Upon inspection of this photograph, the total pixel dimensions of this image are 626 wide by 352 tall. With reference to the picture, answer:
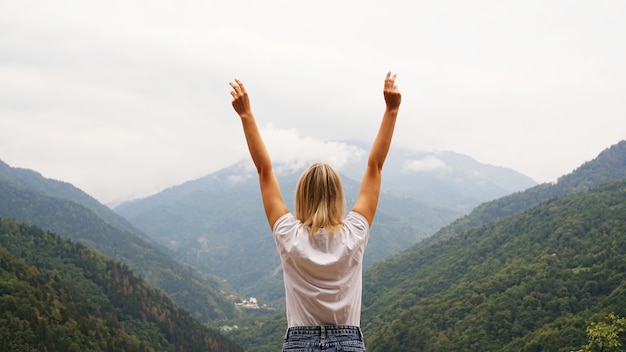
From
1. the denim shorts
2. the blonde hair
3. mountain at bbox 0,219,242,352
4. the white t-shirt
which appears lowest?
the denim shorts

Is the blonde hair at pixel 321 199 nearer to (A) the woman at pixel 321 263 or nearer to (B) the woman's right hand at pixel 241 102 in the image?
(A) the woman at pixel 321 263

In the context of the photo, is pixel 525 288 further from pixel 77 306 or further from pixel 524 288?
pixel 77 306

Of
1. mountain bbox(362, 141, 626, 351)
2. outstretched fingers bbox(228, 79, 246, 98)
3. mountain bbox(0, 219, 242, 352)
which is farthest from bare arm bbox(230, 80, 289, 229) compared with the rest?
mountain bbox(0, 219, 242, 352)

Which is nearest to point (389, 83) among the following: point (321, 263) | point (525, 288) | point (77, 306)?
point (321, 263)

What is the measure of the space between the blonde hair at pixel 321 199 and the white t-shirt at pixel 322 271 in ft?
0.25

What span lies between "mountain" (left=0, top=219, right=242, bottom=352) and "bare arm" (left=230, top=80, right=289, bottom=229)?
3298 inches

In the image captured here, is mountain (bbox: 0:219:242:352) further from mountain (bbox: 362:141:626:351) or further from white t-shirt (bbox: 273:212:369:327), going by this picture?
white t-shirt (bbox: 273:212:369:327)

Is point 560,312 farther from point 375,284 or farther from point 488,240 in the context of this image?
point 375,284

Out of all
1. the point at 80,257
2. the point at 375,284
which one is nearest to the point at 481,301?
the point at 375,284

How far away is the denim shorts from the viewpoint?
12.9 feet

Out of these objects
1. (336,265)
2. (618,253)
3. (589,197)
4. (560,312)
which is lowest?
(336,265)

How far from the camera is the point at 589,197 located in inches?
5044

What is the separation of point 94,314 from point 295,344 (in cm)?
10703

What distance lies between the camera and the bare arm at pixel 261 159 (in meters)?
4.26
